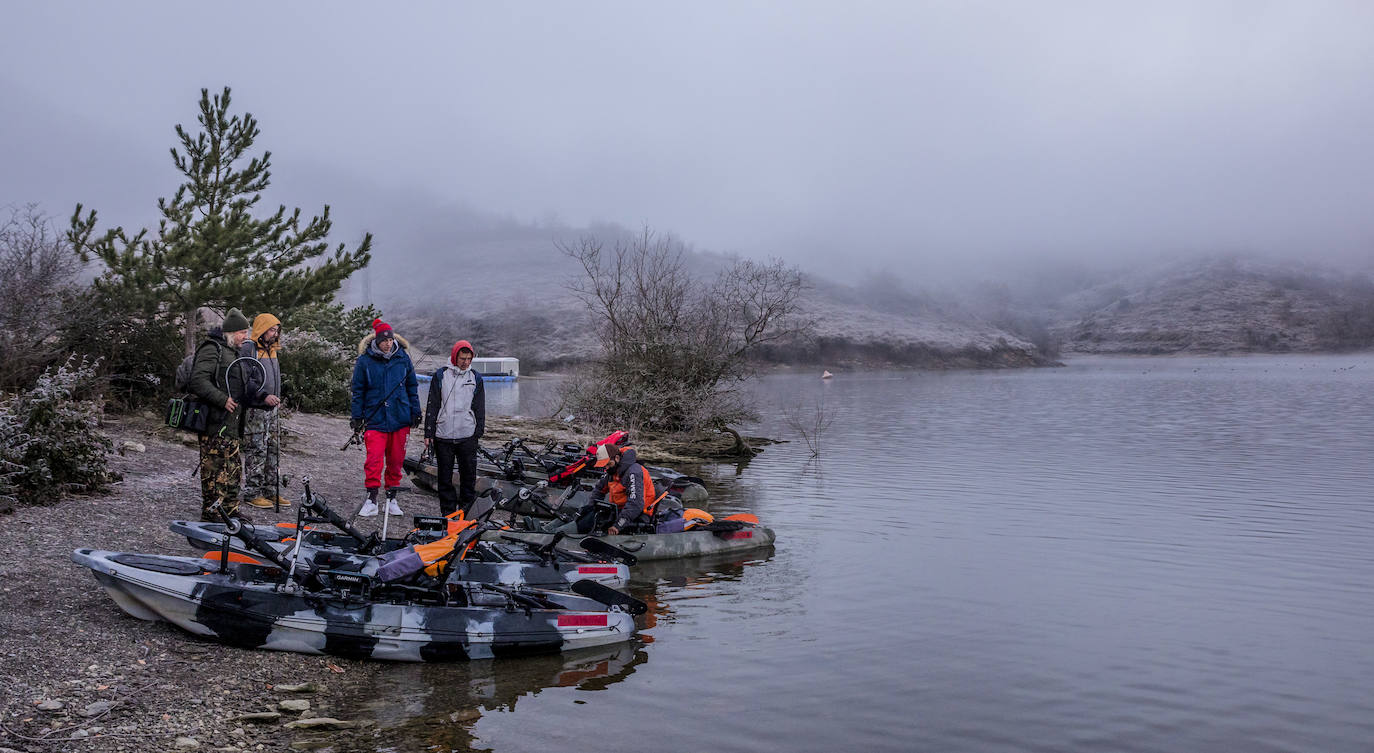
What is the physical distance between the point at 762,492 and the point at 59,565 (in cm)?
1371

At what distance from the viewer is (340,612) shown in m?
7.80

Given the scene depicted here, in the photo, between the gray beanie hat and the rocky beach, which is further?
the gray beanie hat

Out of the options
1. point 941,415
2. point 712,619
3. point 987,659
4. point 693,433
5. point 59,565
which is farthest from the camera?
point 941,415

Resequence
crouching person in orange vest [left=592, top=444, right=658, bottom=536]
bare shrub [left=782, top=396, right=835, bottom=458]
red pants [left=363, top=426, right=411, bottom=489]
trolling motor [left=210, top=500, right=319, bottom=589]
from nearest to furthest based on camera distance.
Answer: trolling motor [left=210, top=500, right=319, bottom=589], red pants [left=363, top=426, right=411, bottom=489], crouching person in orange vest [left=592, top=444, right=658, bottom=536], bare shrub [left=782, top=396, right=835, bottom=458]

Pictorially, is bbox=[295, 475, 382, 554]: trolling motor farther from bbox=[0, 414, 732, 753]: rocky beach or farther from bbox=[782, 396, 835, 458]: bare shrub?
bbox=[782, 396, 835, 458]: bare shrub

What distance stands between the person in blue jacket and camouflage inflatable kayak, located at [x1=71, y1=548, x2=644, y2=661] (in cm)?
363

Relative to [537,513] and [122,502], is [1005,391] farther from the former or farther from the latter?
[122,502]

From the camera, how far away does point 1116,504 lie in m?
18.0

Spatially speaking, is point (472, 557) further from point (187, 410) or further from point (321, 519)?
point (187, 410)

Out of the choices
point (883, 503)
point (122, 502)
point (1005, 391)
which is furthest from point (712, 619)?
point (1005, 391)

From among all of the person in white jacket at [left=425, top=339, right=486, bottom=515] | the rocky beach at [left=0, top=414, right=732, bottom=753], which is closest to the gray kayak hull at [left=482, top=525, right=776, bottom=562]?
the person in white jacket at [left=425, top=339, right=486, bottom=515]

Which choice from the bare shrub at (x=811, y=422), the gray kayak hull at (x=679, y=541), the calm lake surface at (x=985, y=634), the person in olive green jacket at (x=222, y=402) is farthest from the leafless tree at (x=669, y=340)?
the person in olive green jacket at (x=222, y=402)

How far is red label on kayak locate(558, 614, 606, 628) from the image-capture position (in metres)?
8.52

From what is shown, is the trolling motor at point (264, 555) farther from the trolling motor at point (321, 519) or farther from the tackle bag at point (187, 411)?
the tackle bag at point (187, 411)
